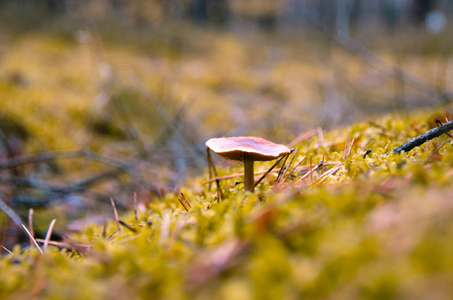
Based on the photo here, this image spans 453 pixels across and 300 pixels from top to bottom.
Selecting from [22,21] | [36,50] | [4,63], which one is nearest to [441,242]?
[4,63]

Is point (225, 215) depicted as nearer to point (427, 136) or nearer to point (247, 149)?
point (247, 149)

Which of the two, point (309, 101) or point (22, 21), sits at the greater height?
point (22, 21)

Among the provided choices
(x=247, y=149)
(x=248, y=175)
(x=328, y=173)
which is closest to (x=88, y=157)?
(x=248, y=175)

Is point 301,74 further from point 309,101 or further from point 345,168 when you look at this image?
point 345,168

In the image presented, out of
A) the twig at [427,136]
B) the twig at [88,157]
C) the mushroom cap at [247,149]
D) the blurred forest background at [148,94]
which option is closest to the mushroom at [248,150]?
the mushroom cap at [247,149]

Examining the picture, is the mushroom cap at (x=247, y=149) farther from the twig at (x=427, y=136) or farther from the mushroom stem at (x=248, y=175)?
the twig at (x=427, y=136)

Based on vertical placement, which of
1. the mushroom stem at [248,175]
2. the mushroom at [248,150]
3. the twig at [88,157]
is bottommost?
the twig at [88,157]

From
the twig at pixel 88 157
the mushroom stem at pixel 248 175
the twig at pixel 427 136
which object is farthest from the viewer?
the twig at pixel 88 157
